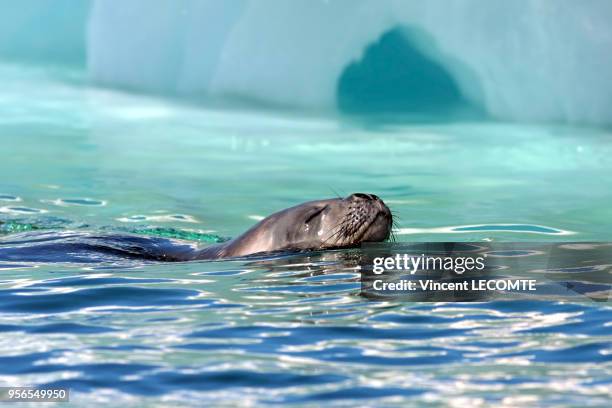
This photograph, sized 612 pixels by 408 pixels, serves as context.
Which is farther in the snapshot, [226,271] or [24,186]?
[24,186]

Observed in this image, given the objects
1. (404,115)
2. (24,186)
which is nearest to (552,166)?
(404,115)

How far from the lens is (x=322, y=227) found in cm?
700

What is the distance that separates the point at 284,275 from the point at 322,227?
2.68 feet

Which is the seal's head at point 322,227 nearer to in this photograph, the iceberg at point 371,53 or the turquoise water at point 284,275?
the turquoise water at point 284,275

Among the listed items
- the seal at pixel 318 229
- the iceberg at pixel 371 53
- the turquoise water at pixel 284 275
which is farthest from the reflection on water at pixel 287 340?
the iceberg at pixel 371 53

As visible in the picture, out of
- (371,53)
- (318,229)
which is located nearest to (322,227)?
(318,229)

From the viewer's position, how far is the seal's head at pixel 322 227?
6.81 metres

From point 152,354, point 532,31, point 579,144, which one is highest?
point 532,31

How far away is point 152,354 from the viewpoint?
4562 millimetres

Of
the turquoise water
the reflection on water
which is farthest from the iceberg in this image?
the reflection on water

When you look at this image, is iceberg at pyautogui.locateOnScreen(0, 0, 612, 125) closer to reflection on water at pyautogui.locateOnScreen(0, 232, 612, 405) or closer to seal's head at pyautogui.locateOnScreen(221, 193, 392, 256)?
seal's head at pyautogui.locateOnScreen(221, 193, 392, 256)

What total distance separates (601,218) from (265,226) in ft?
9.74

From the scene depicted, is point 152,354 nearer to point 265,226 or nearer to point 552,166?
point 265,226

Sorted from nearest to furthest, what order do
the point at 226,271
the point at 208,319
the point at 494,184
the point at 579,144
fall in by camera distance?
the point at 208,319
the point at 226,271
the point at 494,184
the point at 579,144
